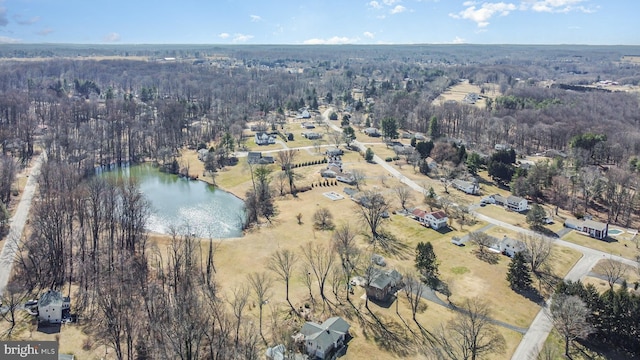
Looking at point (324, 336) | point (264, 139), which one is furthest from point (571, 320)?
point (264, 139)

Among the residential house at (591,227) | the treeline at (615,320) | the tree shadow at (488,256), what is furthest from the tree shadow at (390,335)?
the residential house at (591,227)

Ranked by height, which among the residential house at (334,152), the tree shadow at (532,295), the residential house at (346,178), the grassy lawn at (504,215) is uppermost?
the residential house at (334,152)

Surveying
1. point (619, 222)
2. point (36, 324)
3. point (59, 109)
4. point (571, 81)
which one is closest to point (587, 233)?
point (619, 222)

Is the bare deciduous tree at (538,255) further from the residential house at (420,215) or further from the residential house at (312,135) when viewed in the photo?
the residential house at (312,135)

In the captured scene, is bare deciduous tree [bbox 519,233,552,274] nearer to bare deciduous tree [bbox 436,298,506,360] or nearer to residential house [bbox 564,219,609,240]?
residential house [bbox 564,219,609,240]

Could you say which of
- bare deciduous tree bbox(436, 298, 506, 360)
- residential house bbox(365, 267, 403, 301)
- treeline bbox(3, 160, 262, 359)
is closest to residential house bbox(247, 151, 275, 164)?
treeline bbox(3, 160, 262, 359)

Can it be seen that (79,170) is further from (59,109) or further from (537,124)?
(537,124)
